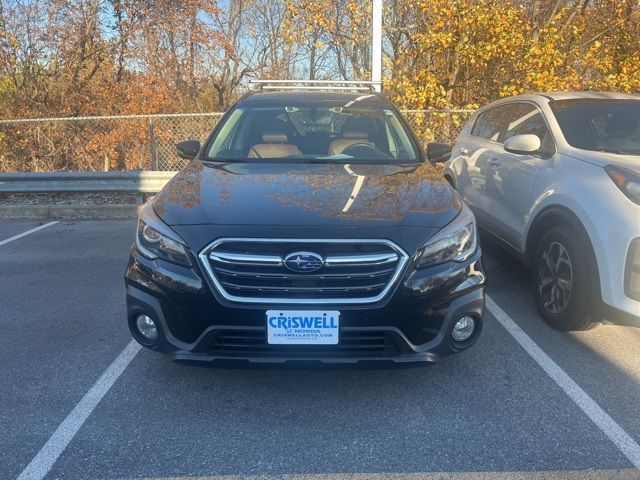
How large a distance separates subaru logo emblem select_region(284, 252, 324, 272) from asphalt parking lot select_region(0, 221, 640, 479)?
1.78 feet

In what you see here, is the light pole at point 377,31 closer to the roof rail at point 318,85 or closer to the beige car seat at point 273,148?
the roof rail at point 318,85

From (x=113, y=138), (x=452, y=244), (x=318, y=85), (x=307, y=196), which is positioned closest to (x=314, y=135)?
(x=307, y=196)

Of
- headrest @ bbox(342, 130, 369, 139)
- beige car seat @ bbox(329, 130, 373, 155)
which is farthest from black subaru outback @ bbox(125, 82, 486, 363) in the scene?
headrest @ bbox(342, 130, 369, 139)

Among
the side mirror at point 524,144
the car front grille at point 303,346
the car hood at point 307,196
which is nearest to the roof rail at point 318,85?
the side mirror at point 524,144

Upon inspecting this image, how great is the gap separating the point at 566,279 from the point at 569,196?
574 millimetres

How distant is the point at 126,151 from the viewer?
1082cm

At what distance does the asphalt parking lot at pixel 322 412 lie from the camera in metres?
2.63

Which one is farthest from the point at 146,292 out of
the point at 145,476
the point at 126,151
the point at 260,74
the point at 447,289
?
the point at 260,74

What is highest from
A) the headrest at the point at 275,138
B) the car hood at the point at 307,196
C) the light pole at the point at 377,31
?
the light pole at the point at 377,31

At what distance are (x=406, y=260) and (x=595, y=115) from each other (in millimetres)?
2790

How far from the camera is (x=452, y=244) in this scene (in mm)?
2971

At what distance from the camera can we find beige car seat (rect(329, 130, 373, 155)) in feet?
14.2

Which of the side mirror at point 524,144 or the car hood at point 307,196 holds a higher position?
the side mirror at point 524,144

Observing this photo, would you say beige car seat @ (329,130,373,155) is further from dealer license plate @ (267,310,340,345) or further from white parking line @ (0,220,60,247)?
white parking line @ (0,220,60,247)
